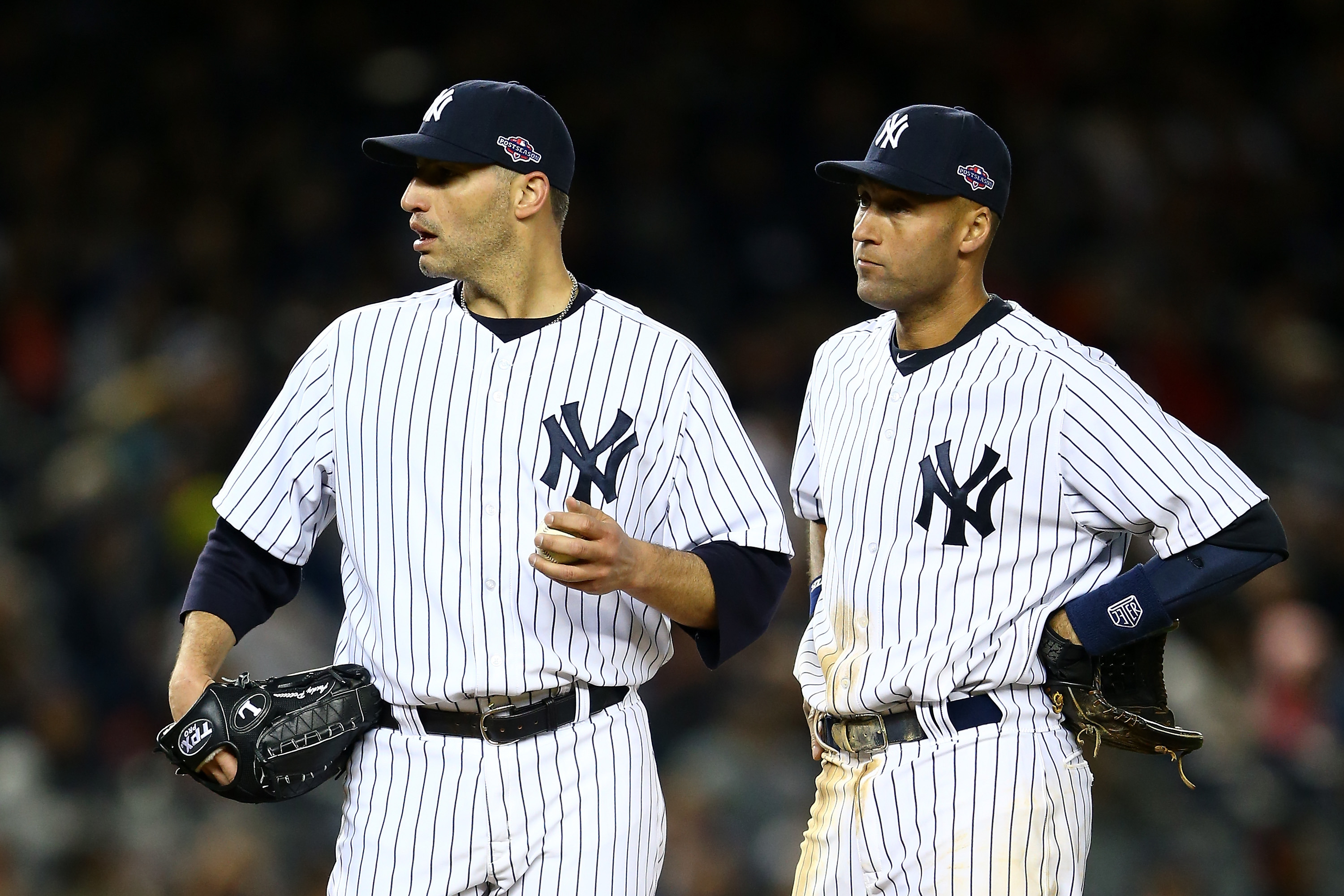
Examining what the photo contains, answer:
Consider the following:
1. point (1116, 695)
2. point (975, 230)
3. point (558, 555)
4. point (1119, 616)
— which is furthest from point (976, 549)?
point (558, 555)

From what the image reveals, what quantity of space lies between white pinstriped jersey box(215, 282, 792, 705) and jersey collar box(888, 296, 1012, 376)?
330mm

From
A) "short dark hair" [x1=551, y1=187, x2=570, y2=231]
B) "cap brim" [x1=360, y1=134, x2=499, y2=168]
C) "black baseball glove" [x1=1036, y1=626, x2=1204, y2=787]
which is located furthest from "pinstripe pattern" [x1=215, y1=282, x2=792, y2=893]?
"black baseball glove" [x1=1036, y1=626, x2=1204, y2=787]

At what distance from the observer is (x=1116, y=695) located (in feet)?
9.46

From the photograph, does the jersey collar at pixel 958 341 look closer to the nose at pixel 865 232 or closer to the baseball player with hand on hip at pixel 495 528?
the nose at pixel 865 232

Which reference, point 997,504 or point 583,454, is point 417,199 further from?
point 997,504

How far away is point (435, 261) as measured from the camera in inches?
109

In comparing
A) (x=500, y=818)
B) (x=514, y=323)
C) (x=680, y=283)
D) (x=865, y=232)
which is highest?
(x=680, y=283)

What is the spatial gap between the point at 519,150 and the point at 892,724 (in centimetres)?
119

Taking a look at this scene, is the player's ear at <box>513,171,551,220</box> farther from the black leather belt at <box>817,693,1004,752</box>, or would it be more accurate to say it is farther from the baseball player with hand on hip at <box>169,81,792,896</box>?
the black leather belt at <box>817,693,1004,752</box>

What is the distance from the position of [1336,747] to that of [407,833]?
13.2 ft

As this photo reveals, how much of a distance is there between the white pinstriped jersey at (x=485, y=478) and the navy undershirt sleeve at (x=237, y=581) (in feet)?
0.15

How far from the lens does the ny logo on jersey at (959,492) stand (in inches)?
110

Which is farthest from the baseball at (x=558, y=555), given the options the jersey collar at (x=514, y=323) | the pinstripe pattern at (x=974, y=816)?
the pinstripe pattern at (x=974, y=816)

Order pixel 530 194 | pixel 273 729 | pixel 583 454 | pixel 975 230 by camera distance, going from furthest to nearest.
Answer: pixel 975 230 → pixel 530 194 → pixel 583 454 → pixel 273 729
